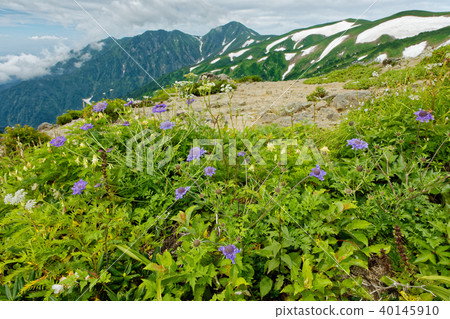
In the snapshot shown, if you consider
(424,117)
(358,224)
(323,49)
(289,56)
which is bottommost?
(358,224)

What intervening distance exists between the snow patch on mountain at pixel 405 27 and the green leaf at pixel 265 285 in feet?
221

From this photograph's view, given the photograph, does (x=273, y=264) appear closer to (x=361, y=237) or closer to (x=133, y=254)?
(x=361, y=237)

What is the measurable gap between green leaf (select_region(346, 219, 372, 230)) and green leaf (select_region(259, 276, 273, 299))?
91 centimetres

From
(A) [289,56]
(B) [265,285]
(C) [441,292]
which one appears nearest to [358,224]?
(C) [441,292]

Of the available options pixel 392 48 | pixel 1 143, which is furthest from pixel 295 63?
pixel 1 143

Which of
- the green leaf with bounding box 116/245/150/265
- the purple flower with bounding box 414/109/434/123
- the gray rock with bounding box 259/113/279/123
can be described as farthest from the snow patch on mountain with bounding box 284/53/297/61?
the green leaf with bounding box 116/245/150/265

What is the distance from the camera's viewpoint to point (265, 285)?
1.86m

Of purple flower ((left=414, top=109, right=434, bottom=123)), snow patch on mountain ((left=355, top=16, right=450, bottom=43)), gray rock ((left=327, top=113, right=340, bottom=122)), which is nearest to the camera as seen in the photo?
purple flower ((left=414, top=109, right=434, bottom=123))

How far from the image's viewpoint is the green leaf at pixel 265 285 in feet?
5.94

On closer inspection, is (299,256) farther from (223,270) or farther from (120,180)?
(120,180)

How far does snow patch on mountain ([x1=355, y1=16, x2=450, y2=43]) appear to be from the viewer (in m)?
52.7

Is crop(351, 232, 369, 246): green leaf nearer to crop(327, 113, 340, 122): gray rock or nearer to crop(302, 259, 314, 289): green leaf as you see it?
crop(302, 259, 314, 289): green leaf

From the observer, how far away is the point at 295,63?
107 m
